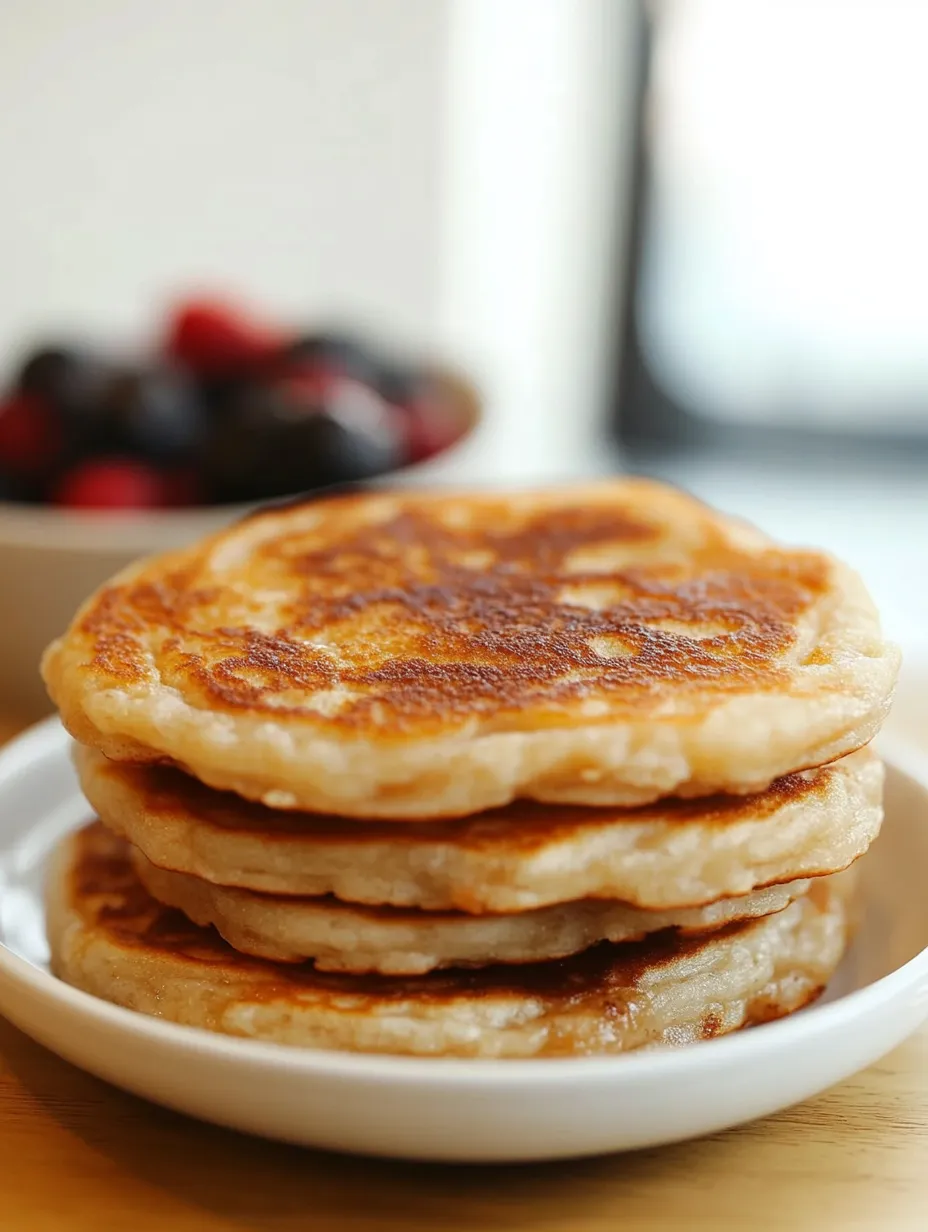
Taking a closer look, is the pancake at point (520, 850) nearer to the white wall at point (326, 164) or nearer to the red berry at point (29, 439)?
the red berry at point (29, 439)

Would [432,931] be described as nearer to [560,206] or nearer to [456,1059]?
[456,1059]

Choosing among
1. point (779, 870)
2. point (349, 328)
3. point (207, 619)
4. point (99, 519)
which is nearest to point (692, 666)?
point (779, 870)

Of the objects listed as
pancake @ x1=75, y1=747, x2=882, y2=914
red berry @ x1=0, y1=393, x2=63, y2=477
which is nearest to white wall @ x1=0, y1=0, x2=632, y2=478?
red berry @ x1=0, y1=393, x2=63, y2=477

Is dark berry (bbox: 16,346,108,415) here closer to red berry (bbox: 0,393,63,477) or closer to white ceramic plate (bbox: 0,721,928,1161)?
red berry (bbox: 0,393,63,477)

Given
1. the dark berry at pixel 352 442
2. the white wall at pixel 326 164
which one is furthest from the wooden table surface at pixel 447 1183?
the white wall at pixel 326 164

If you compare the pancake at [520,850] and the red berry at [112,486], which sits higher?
the pancake at [520,850]

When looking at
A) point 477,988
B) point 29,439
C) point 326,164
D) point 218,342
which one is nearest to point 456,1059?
point 477,988
